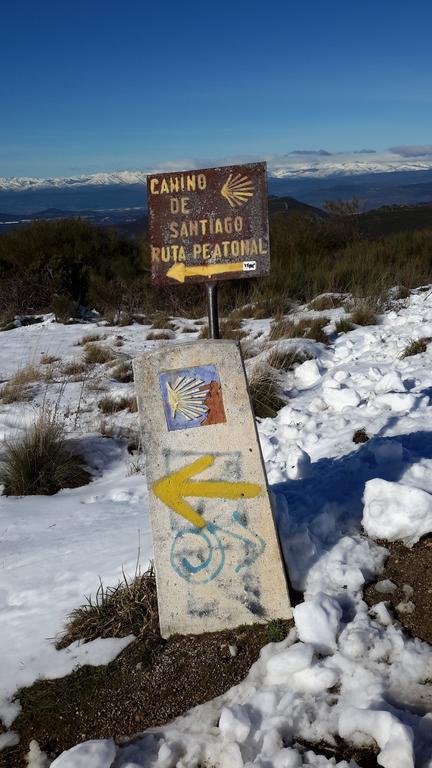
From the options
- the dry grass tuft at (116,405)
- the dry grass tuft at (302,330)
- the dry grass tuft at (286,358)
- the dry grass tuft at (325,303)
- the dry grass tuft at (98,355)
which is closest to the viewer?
the dry grass tuft at (116,405)

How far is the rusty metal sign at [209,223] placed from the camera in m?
2.54

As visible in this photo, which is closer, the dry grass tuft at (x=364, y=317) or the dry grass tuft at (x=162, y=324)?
the dry grass tuft at (x=364, y=317)

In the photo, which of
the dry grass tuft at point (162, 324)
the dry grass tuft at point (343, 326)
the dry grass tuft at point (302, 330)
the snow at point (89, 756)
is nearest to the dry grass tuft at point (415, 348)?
the dry grass tuft at point (302, 330)

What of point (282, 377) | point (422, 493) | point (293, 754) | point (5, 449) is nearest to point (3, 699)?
point (293, 754)

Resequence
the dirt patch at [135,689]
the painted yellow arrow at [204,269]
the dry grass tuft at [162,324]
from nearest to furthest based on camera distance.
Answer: the dirt patch at [135,689] < the painted yellow arrow at [204,269] < the dry grass tuft at [162,324]

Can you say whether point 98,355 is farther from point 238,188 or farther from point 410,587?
point 410,587

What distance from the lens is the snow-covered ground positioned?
1.90m

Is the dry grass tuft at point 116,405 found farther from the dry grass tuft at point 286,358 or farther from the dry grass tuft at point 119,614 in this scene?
the dry grass tuft at point 119,614

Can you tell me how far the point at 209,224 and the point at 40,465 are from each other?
8.70 ft

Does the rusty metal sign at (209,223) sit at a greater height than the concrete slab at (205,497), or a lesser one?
greater

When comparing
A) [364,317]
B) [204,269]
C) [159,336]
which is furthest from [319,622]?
[159,336]

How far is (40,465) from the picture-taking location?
14.8ft

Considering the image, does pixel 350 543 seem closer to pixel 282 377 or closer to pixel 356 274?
pixel 282 377

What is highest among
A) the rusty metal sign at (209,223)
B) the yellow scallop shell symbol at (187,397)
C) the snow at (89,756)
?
the rusty metal sign at (209,223)
